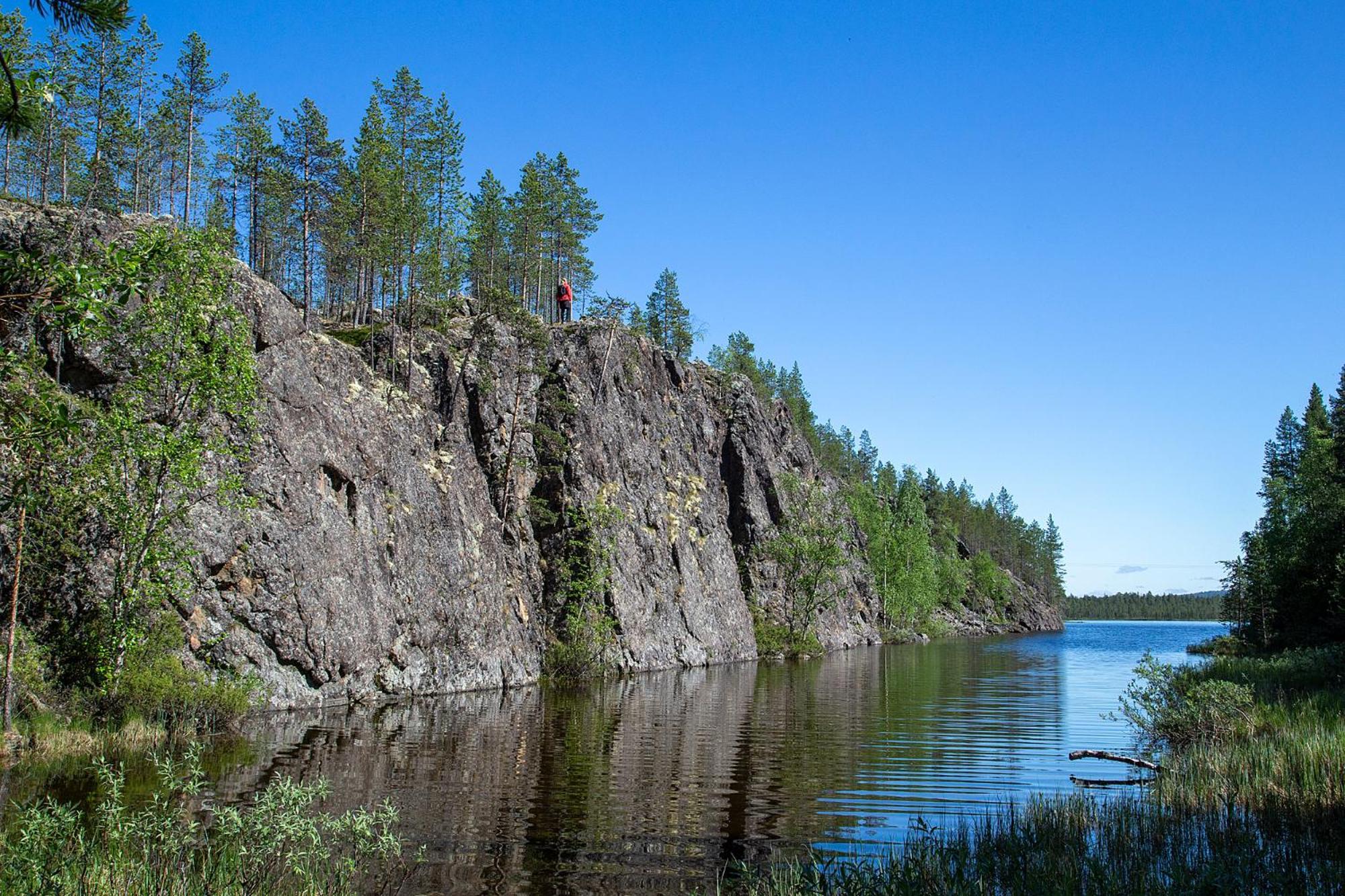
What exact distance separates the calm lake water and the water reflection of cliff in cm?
7

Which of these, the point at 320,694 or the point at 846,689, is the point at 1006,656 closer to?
the point at 846,689

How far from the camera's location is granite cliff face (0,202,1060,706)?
32375 mm

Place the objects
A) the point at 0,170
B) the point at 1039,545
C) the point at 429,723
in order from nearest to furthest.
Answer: the point at 429,723 → the point at 0,170 → the point at 1039,545

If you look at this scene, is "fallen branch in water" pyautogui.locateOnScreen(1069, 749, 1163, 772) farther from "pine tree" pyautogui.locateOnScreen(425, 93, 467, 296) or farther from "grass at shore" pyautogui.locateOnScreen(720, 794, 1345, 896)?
"pine tree" pyautogui.locateOnScreen(425, 93, 467, 296)

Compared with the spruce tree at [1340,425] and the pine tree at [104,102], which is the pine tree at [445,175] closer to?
the pine tree at [104,102]

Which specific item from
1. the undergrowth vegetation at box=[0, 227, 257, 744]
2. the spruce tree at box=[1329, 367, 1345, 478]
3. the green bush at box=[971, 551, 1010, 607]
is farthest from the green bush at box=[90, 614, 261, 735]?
the green bush at box=[971, 551, 1010, 607]

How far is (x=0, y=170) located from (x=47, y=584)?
5533 centimetres

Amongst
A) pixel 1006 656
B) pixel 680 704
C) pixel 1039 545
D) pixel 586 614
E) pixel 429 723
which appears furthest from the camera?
pixel 1039 545

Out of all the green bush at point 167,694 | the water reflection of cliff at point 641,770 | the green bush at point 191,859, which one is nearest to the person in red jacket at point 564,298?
the water reflection of cliff at point 641,770

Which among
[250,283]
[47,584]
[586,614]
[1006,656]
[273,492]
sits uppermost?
[250,283]

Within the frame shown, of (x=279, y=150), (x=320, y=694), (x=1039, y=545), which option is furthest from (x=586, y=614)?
(x=1039, y=545)

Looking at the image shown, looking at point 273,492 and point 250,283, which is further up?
point 250,283

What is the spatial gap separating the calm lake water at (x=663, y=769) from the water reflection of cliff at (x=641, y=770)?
0.07 meters

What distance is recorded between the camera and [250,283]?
37.9 metres
